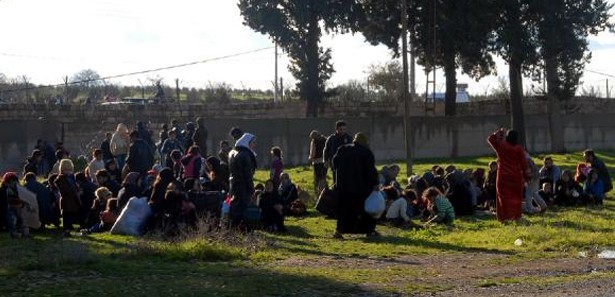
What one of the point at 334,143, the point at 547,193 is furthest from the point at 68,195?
the point at 547,193

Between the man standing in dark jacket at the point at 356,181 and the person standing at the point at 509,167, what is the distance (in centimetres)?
307

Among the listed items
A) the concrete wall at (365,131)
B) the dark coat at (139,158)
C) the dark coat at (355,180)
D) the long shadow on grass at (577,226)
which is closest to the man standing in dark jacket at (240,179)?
the dark coat at (355,180)

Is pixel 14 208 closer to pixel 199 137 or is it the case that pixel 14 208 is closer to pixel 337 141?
pixel 337 141

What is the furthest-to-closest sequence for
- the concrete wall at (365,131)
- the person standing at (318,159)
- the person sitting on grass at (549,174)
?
the concrete wall at (365,131), the person standing at (318,159), the person sitting on grass at (549,174)

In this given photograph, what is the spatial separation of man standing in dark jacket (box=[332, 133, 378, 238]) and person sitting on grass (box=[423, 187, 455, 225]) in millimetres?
2714

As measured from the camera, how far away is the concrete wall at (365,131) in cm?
3294

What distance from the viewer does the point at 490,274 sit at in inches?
497

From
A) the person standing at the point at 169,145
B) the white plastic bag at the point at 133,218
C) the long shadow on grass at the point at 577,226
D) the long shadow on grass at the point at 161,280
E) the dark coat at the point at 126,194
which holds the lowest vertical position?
the long shadow on grass at the point at 577,226

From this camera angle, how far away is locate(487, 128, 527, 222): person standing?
18062 mm

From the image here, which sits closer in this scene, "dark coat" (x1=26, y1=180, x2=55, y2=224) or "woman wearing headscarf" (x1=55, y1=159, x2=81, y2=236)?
"woman wearing headscarf" (x1=55, y1=159, x2=81, y2=236)

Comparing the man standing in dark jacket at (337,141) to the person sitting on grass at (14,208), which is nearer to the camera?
the person sitting on grass at (14,208)

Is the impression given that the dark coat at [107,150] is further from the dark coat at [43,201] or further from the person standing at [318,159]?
the dark coat at [43,201]

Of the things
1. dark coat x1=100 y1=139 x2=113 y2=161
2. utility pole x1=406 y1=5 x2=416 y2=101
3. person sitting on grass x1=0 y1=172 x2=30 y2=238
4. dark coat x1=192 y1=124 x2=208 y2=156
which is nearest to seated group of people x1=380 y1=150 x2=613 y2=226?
person sitting on grass x1=0 y1=172 x2=30 y2=238

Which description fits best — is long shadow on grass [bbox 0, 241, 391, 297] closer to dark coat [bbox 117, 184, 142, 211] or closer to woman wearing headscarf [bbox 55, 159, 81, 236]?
dark coat [bbox 117, 184, 142, 211]
